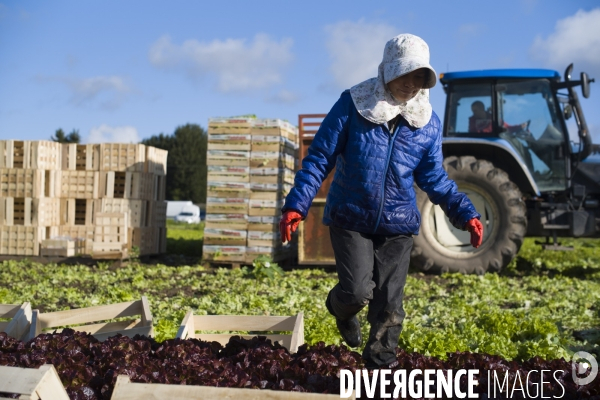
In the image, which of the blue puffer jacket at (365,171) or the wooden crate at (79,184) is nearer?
the blue puffer jacket at (365,171)

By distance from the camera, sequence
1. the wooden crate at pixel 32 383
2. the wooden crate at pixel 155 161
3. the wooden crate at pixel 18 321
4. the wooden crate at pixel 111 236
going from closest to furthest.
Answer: the wooden crate at pixel 32 383, the wooden crate at pixel 18 321, the wooden crate at pixel 111 236, the wooden crate at pixel 155 161

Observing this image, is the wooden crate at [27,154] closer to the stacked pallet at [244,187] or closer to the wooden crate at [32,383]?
the stacked pallet at [244,187]

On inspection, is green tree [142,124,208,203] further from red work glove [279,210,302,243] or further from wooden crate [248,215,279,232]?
red work glove [279,210,302,243]

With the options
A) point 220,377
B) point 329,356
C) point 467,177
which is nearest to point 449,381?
point 329,356

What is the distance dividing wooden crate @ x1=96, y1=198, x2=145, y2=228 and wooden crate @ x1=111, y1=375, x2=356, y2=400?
10115mm

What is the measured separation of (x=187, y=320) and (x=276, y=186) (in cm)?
673

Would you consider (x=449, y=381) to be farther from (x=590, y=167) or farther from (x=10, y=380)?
(x=590, y=167)

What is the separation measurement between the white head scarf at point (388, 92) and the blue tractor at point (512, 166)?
20.6ft

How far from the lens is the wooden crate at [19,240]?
13.0 meters

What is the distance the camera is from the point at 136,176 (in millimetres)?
12961

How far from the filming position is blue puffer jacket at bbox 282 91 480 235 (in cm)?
395

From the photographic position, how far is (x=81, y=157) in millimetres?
13633

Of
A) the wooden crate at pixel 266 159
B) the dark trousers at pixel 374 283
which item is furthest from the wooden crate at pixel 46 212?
the dark trousers at pixel 374 283

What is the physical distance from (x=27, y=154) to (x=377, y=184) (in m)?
10.8
